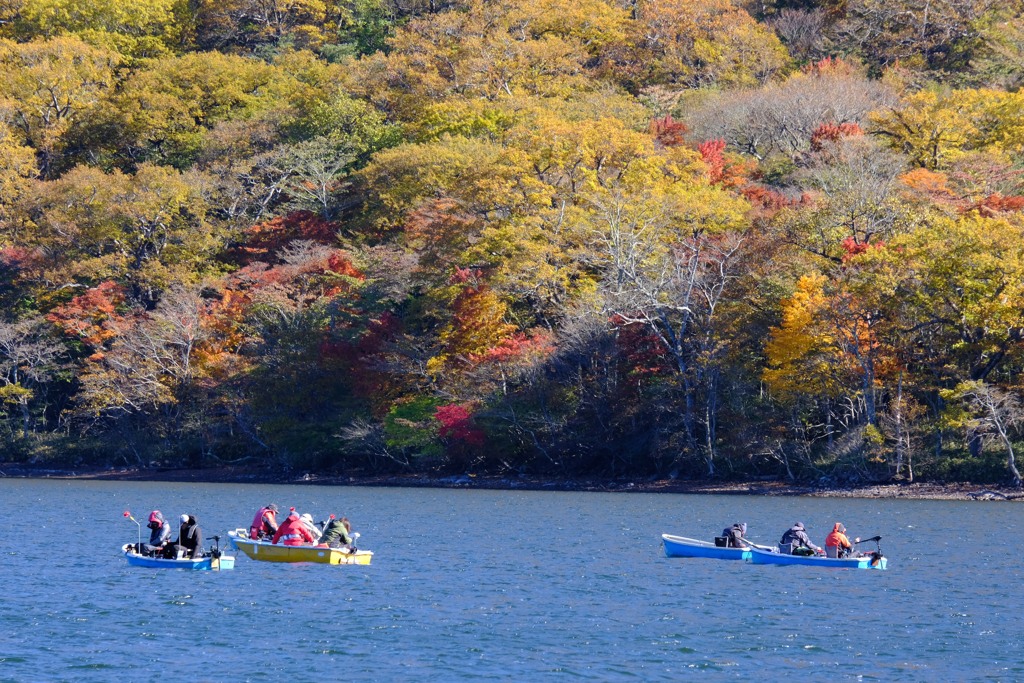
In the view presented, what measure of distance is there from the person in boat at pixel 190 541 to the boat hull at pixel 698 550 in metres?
10.5

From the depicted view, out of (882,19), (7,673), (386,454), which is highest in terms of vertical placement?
(882,19)

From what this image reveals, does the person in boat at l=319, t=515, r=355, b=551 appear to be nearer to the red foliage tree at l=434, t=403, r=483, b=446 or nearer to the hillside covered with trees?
the hillside covered with trees

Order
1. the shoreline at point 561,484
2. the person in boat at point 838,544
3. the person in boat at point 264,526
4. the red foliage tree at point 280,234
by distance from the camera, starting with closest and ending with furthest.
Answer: the person in boat at point 838,544, the person in boat at point 264,526, the shoreline at point 561,484, the red foliage tree at point 280,234

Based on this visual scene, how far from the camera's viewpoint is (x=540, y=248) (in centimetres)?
5769

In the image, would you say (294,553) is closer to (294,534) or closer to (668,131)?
(294,534)

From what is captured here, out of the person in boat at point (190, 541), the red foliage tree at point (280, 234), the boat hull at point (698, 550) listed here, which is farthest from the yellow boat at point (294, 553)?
the red foliage tree at point (280, 234)

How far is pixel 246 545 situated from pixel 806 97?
5260 centimetres

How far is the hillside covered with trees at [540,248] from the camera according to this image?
51.6m

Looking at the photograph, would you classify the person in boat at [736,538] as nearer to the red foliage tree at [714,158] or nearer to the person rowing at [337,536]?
the person rowing at [337,536]

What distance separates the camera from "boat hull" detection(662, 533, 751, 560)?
3203 cm

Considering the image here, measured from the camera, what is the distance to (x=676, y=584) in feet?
94.3

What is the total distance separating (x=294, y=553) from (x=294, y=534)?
450mm

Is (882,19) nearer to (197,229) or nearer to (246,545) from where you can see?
(197,229)

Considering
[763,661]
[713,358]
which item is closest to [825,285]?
[713,358]
